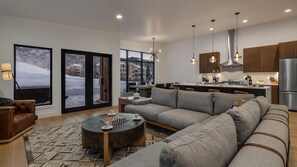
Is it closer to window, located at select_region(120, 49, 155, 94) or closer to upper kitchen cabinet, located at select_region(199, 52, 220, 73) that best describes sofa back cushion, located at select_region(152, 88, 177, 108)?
window, located at select_region(120, 49, 155, 94)

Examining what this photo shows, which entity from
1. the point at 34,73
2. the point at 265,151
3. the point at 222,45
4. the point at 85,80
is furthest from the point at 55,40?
the point at 222,45

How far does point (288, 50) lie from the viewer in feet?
17.6

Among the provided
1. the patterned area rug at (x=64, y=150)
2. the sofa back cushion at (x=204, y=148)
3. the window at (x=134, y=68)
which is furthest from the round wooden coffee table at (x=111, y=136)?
the window at (x=134, y=68)

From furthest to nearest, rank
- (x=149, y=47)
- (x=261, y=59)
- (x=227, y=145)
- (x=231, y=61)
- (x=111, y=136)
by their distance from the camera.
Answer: (x=149, y=47) → (x=231, y=61) → (x=261, y=59) → (x=111, y=136) → (x=227, y=145)

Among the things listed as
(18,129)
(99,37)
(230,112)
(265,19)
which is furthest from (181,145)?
(265,19)

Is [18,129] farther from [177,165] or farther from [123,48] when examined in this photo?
[123,48]

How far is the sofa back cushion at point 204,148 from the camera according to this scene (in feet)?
2.74

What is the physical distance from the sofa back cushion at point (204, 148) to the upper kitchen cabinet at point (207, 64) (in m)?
6.74

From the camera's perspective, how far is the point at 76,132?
3.63m

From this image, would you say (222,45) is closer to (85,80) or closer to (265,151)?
(85,80)

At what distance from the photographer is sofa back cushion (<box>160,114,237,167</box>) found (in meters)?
0.83

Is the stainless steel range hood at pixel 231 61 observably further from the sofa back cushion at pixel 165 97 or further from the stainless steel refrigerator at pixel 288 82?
the sofa back cushion at pixel 165 97

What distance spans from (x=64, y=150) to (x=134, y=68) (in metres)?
6.25

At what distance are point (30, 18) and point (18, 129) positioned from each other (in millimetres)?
3432
